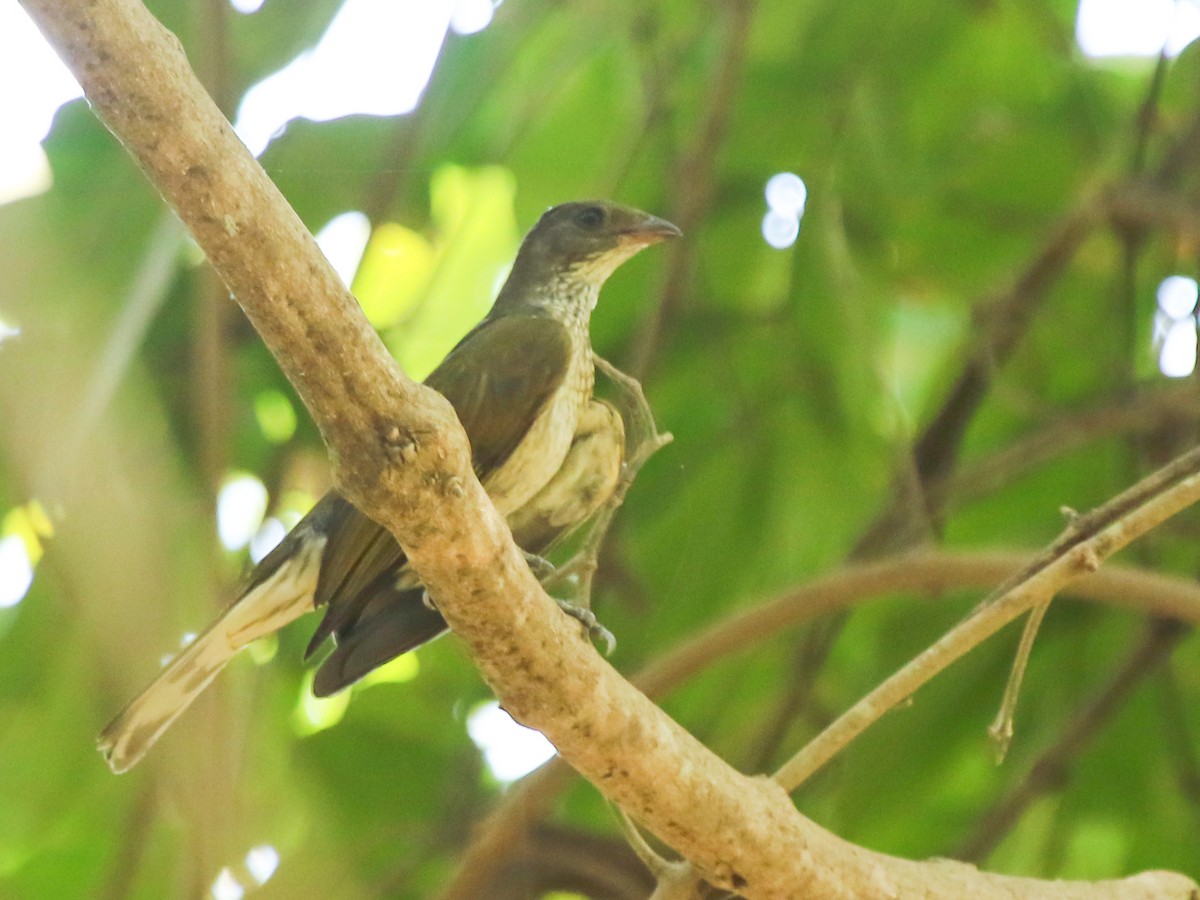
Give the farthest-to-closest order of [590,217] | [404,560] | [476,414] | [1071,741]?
[1071,741]
[590,217]
[476,414]
[404,560]

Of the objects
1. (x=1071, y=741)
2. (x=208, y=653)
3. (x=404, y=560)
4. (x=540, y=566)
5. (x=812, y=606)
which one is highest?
(x=208, y=653)

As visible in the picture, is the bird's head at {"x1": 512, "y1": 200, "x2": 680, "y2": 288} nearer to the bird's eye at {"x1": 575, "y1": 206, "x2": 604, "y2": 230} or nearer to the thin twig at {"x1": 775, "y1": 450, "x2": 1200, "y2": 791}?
the bird's eye at {"x1": 575, "y1": 206, "x2": 604, "y2": 230}

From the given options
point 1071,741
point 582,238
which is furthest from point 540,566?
point 1071,741

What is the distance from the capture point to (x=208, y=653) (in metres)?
2.74

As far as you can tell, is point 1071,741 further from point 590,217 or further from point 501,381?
point 501,381

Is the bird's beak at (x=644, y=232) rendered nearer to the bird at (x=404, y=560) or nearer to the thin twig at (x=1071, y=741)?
the bird at (x=404, y=560)

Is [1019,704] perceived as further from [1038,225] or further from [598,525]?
[598,525]

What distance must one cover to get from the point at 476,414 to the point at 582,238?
597 millimetres

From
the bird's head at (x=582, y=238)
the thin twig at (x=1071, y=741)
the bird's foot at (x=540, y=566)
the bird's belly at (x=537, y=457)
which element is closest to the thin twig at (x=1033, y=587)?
the bird's foot at (x=540, y=566)

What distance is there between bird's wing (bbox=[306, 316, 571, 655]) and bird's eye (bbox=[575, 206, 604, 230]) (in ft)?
0.93

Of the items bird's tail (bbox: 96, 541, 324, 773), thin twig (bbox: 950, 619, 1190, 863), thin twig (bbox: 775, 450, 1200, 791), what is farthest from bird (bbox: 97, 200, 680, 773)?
thin twig (bbox: 950, 619, 1190, 863)

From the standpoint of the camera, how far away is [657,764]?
217cm

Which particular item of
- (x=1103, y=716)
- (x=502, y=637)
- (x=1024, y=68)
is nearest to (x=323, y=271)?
(x=502, y=637)

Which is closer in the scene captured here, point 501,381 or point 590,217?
point 501,381
